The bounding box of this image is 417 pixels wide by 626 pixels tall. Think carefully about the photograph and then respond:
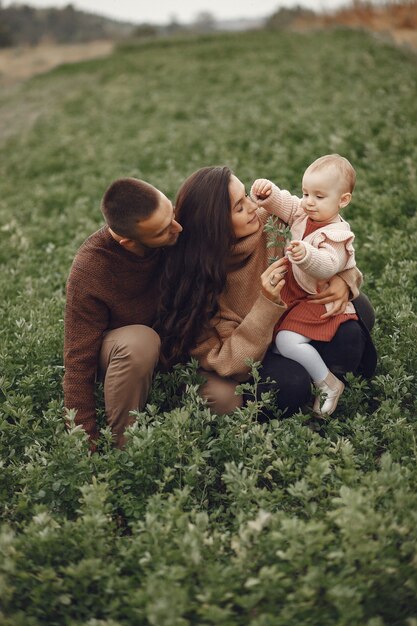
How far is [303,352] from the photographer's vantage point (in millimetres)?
3869

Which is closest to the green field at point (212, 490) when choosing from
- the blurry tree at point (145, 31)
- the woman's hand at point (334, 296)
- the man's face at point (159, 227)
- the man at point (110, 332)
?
the man at point (110, 332)

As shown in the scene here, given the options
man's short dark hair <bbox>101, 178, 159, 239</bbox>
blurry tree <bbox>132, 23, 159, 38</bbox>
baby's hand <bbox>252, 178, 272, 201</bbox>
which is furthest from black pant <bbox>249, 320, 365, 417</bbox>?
blurry tree <bbox>132, 23, 159, 38</bbox>

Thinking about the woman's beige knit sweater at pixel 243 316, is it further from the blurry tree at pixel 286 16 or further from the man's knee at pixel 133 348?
the blurry tree at pixel 286 16

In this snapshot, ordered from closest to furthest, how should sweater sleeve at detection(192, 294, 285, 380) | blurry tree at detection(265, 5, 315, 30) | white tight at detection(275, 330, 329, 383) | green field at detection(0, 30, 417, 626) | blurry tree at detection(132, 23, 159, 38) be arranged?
1. green field at detection(0, 30, 417, 626)
2. sweater sleeve at detection(192, 294, 285, 380)
3. white tight at detection(275, 330, 329, 383)
4. blurry tree at detection(265, 5, 315, 30)
5. blurry tree at detection(132, 23, 159, 38)

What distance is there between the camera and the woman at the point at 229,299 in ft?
12.3

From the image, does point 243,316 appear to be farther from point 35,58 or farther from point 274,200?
point 35,58

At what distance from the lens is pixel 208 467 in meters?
3.49

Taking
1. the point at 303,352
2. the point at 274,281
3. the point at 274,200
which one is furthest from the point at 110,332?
the point at 274,200

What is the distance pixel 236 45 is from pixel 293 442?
872 inches

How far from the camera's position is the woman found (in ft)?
12.3

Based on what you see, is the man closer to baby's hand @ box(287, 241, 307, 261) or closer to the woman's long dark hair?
the woman's long dark hair

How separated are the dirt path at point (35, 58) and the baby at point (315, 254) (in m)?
26.1

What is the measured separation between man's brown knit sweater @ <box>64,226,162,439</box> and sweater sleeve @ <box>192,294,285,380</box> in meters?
0.61

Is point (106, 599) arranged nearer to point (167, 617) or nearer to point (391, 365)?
point (167, 617)
